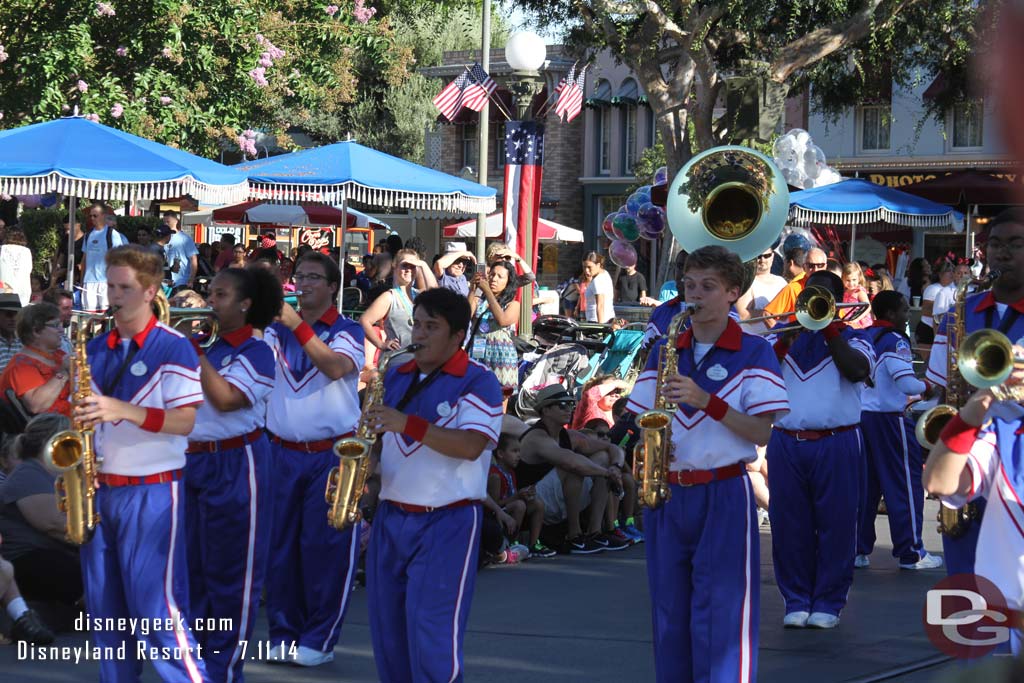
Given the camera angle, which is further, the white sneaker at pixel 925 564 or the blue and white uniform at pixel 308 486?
the white sneaker at pixel 925 564

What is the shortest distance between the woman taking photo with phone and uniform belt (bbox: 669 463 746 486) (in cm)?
418

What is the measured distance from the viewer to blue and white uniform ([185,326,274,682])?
18.9 ft

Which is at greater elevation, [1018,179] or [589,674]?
[1018,179]

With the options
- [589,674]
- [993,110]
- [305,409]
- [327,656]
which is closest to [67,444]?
[305,409]

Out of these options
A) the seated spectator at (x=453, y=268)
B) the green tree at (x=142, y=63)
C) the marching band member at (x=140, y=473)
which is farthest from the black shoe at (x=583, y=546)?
the green tree at (x=142, y=63)

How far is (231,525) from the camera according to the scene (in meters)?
5.81

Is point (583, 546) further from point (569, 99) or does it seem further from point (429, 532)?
point (569, 99)

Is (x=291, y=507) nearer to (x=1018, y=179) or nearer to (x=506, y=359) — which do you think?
(x=506, y=359)

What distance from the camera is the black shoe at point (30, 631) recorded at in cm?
669

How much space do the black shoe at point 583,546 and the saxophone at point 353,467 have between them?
4499 millimetres

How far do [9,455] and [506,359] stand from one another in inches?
187

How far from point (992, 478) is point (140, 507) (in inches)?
113

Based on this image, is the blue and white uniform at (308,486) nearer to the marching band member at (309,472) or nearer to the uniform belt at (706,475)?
the marching band member at (309,472)

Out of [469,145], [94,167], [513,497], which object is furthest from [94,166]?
[469,145]
